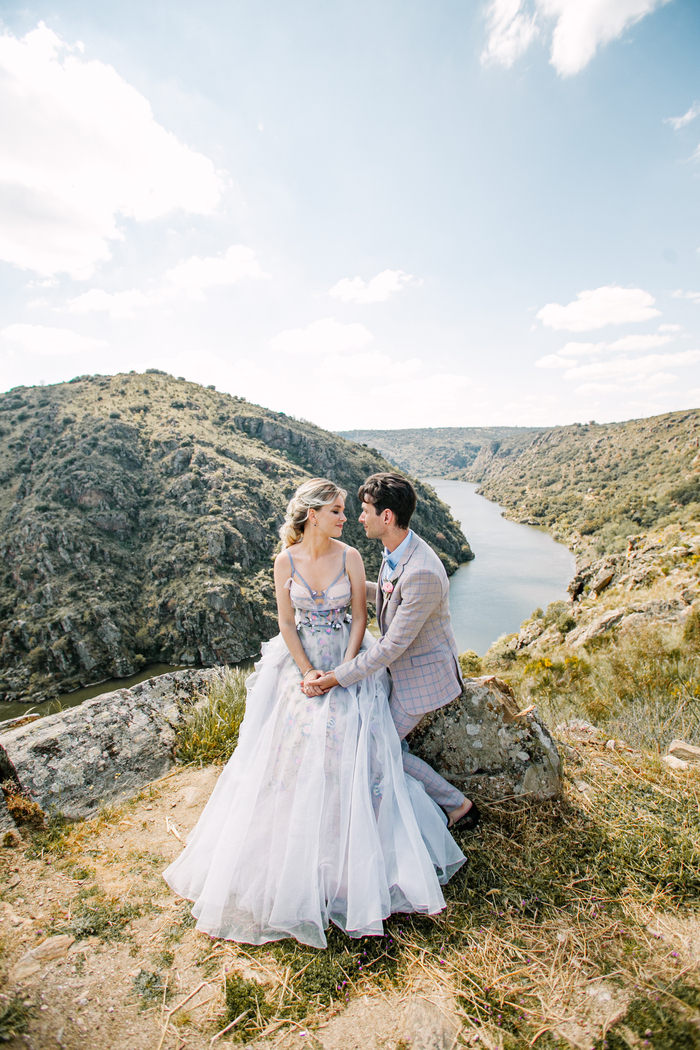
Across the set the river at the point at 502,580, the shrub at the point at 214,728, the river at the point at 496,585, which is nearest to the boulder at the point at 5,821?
the shrub at the point at 214,728

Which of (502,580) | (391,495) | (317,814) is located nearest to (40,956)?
(317,814)

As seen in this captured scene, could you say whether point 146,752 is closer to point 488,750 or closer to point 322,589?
point 322,589

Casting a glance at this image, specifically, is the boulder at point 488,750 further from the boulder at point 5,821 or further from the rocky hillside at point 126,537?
the rocky hillside at point 126,537

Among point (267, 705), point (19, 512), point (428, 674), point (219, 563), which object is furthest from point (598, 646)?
point (19, 512)

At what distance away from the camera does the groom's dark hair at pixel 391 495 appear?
2.55 metres

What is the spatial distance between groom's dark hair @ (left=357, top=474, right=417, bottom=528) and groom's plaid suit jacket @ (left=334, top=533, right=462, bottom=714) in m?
0.19

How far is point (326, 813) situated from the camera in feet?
7.51

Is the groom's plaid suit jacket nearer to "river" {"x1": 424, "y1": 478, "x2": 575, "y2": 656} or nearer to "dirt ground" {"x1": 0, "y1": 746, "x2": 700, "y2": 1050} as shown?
"dirt ground" {"x1": 0, "y1": 746, "x2": 700, "y2": 1050}

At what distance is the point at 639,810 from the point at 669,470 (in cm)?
7665

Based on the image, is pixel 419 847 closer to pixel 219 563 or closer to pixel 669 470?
pixel 219 563

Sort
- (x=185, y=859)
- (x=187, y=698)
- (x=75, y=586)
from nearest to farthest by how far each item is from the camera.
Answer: (x=185, y=859)
(x=187, y=698)
(x=75, y=586)

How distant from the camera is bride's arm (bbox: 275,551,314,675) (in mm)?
2879

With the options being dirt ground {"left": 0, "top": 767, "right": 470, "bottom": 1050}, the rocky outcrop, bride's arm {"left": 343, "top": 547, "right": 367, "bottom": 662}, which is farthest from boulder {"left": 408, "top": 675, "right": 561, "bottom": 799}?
dirt ground {"left": 0, "top": 767, "right": 470, "bottom": 1050}

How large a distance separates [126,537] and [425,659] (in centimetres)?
5337
